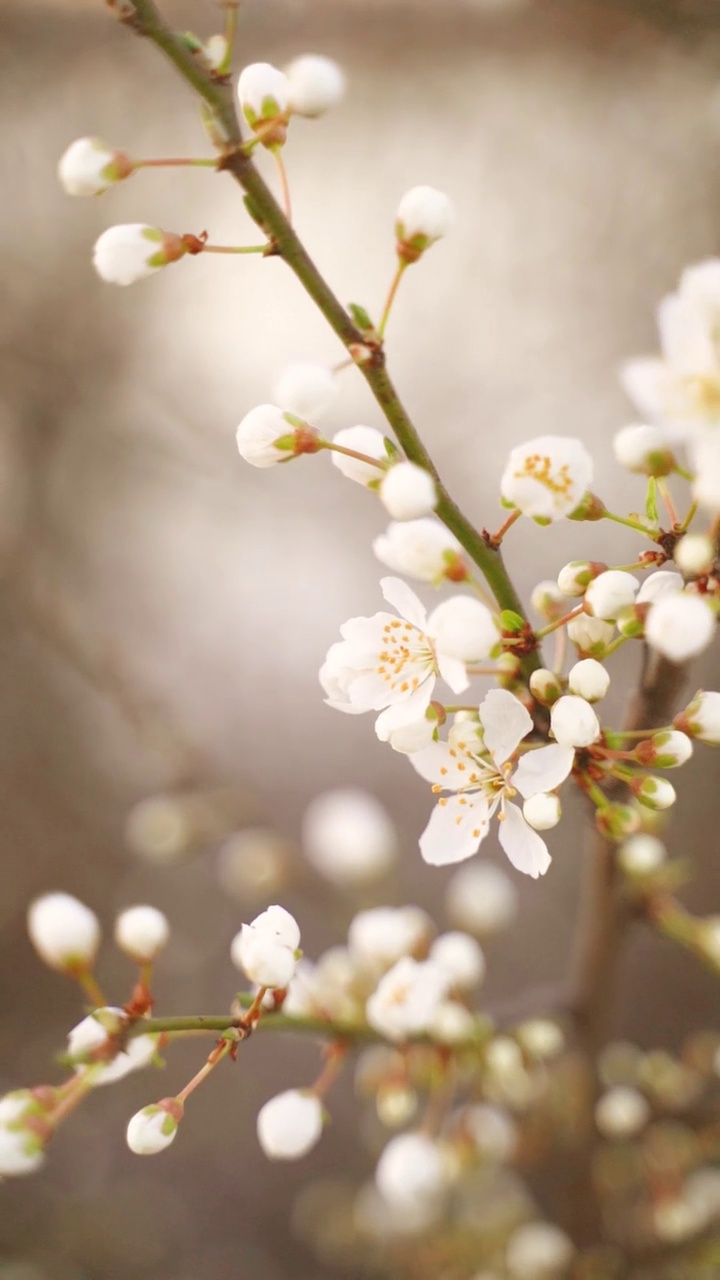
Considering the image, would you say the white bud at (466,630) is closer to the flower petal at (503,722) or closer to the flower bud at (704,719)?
the flower petal at (503,722)

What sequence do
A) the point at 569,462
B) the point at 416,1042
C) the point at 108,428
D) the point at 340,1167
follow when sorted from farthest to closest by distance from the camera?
1. the point at 108,428
2. the point at 340,1167
3. the point at 416,1042
4. the point at 569,462

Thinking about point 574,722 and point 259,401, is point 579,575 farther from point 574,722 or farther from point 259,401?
point 259,401

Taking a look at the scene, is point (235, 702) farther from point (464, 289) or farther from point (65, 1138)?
point (464, 289)

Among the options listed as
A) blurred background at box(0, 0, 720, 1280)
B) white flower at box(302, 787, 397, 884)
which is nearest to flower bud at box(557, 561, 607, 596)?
white flower at box(302, 787, 397, 884)

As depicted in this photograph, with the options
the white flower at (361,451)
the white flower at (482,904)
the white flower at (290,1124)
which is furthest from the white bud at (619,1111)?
the white flower at (361,451)

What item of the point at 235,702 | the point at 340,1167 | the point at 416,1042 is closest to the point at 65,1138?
the point at 340,1167

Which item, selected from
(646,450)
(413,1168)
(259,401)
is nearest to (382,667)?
(646,450)
